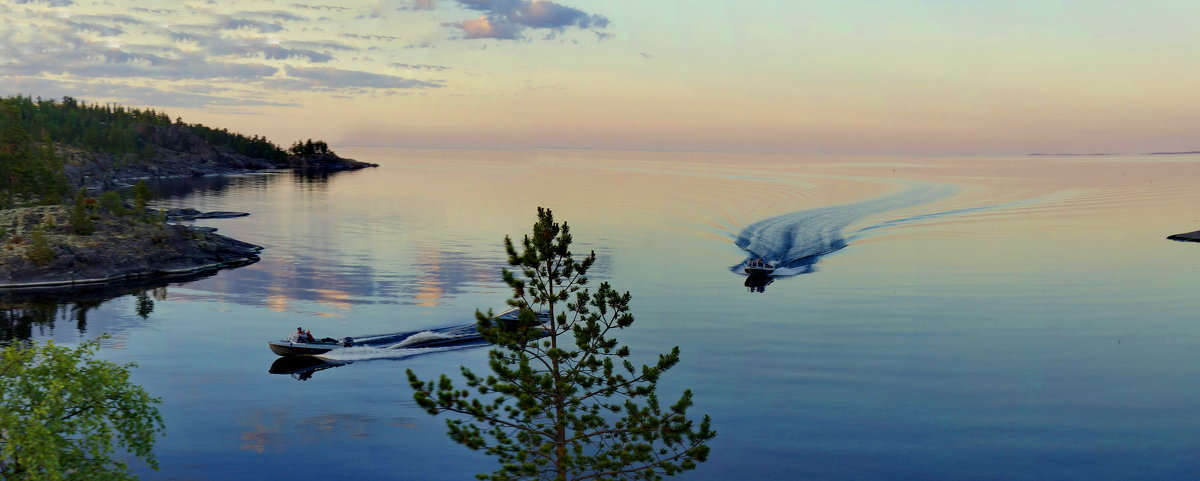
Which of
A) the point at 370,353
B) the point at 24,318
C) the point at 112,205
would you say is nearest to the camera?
the point at 370,353

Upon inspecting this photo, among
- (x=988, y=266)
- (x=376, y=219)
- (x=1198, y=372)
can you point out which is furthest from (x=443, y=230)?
(x=1198, y=372)

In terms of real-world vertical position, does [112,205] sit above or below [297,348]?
above

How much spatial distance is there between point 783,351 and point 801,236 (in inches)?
2970

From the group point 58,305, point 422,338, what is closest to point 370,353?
point 422,338

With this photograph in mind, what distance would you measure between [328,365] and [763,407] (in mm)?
32664

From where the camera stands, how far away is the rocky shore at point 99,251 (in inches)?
4023

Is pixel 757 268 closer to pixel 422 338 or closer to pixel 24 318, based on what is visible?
pixel 422 338

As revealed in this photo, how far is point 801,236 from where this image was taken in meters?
147

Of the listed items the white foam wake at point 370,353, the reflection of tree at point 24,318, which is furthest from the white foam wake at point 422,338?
the reflection of tree at point 24,318

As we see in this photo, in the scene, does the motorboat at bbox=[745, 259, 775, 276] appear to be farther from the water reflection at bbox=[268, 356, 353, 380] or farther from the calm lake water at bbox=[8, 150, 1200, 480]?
the water reflection at bbox=[268, 356, 353, 380]

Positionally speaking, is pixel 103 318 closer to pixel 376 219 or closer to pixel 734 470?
pixel 734 470

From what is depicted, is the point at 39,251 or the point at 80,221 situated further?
the point at 80,221

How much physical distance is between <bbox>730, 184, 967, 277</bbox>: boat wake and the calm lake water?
999 mm

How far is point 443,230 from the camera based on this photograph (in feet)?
547
